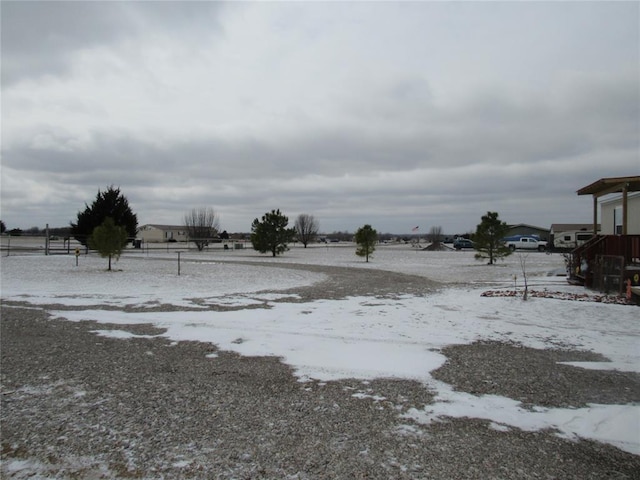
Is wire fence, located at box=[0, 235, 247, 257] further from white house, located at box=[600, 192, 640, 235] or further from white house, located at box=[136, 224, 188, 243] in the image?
white house, located at box=[600, 192, 640, 235]

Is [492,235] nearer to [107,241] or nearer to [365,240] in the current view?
[365,240]

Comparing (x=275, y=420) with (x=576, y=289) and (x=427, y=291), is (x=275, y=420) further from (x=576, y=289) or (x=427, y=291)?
(x=576, y=289)

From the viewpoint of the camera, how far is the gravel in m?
3.10

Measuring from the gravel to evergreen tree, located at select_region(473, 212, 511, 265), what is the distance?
2288cm

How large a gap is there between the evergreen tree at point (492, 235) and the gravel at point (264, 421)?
75.1ft

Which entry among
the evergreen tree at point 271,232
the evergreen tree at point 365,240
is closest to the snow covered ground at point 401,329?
the evergreen tree at point 365,240

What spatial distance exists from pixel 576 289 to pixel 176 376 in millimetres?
11649

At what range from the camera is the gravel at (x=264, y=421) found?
3.10 m

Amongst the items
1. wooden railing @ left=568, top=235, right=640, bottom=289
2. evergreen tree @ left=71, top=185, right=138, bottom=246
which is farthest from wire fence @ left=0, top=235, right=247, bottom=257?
wooden railing @ left=568, top=235, right=640, bottom=289

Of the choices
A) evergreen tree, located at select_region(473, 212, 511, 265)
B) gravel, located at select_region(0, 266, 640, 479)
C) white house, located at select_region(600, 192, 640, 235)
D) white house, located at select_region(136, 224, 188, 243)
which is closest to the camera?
gravel, located at select_region(0, 266, 640, 479)

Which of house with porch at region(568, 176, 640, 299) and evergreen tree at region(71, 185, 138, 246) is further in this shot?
evergreen tree at region(71, 185, 138, 246)

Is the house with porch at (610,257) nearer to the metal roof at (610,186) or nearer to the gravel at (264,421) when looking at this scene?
the metal roof at (610,186)

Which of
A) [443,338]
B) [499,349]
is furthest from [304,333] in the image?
[499,349]

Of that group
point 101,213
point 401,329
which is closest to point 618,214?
point 401,329
